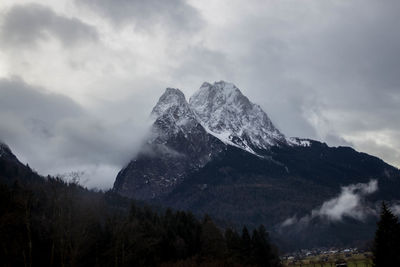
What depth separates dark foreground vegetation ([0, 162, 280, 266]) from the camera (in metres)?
54.5

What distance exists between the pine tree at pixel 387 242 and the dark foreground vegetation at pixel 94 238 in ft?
95.5

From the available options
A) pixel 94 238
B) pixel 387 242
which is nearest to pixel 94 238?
pixel 94 238

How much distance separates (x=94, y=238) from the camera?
84.1 m

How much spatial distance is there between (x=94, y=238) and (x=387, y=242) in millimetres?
53710

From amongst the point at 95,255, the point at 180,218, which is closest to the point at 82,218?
the point at 95,255

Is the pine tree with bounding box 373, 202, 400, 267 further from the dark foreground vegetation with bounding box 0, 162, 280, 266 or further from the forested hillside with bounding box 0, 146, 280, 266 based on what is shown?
the forested hillside with bounding box 0, 146, 280, 266

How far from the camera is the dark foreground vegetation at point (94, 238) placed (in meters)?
54.5

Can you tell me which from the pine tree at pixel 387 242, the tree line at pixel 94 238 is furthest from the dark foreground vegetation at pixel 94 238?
the pine tree at pixel 387 242

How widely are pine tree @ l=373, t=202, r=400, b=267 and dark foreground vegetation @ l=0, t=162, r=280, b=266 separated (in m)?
29.1

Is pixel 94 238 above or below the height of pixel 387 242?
above

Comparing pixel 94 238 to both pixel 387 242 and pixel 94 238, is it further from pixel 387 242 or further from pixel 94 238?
pixel 387 242

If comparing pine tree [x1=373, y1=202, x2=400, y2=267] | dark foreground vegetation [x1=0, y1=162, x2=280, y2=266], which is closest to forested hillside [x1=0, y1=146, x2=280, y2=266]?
dark foreground vegetation [x1=0, y1=162, x2=280, y2=266]

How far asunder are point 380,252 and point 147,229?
57234 millimetres

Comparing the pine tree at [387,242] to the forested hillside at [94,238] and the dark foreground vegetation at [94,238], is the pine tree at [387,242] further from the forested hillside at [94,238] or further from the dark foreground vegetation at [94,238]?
the forested hillside at [94,238]
